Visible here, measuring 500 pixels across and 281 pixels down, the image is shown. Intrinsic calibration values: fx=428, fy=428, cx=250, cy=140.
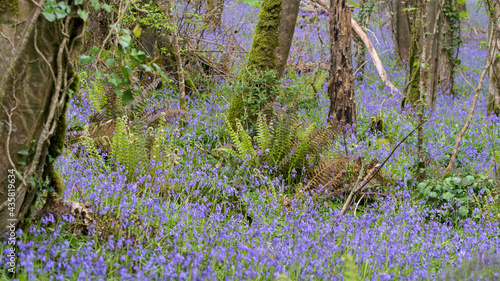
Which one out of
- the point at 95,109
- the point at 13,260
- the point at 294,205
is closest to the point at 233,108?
the point at 95,109

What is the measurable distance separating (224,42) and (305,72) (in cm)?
206

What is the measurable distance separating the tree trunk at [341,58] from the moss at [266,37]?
2.87ft

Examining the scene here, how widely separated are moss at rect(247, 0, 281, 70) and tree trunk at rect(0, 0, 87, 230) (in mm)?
3237

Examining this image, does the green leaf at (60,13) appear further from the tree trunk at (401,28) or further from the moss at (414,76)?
the tree trunk at (401,28)

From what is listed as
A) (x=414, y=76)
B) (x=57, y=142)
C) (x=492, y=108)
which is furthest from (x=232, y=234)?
(x=492, y=108)

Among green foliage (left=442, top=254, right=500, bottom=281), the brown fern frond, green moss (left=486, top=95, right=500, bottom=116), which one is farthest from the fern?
green moss (left=486, top=95, right=500, bottom=116)

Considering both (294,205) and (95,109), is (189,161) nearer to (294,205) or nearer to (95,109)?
(294,205)

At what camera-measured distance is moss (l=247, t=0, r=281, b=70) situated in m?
5.22

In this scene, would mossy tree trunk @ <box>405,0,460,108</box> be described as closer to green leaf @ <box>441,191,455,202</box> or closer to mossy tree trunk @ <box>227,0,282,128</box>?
green leaf @ <box>441,191,455,202</box>

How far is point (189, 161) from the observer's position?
4.39 metres

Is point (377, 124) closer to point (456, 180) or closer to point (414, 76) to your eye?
point (414, 76)

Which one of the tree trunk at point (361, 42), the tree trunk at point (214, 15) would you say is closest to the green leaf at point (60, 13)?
the tree trunk at point (214, 15)

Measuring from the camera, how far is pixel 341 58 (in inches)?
222

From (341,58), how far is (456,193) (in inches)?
89.7
